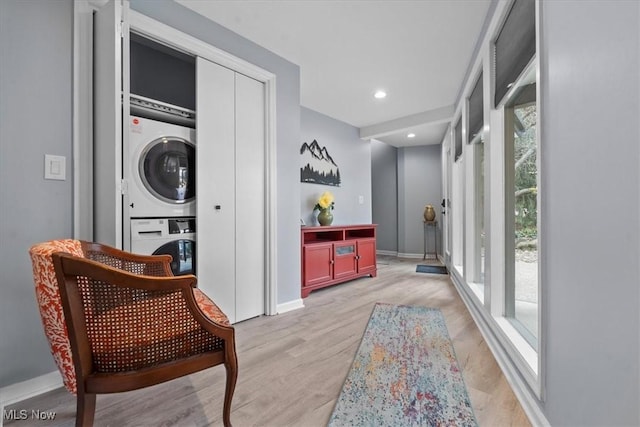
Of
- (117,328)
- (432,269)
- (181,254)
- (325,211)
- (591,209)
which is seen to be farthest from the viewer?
(432,269)

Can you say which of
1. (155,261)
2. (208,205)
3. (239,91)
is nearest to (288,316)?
(208,205)

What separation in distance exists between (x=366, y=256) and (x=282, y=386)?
2715 millimetres

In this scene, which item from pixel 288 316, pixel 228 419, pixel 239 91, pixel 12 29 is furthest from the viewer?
pixel 288 316

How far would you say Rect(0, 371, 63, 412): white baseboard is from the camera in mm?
1356

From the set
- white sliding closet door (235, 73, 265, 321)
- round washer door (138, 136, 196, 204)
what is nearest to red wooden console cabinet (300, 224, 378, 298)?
white sliding closet door (235, 73, 265, 321)

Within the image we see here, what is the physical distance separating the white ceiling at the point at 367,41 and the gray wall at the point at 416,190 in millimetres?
2086

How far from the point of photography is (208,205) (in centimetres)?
219

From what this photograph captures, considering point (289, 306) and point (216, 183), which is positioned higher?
point (216, 183)

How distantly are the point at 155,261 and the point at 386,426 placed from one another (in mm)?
1361

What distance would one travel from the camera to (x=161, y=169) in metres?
1.99

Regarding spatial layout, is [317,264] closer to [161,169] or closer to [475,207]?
[475,207]

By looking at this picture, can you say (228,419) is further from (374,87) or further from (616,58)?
(374,87)

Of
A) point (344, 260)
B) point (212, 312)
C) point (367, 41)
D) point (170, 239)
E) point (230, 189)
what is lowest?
point (344, 260)

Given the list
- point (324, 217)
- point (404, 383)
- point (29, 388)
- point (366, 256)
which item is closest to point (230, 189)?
point (29, 388)
